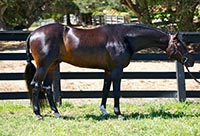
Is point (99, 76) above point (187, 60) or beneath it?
beneath

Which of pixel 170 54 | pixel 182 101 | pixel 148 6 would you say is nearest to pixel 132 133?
pixel 170 54

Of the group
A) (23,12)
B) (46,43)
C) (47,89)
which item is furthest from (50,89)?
(23,12)

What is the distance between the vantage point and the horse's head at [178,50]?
5.83 metres

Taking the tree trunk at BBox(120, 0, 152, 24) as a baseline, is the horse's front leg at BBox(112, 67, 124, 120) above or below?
above

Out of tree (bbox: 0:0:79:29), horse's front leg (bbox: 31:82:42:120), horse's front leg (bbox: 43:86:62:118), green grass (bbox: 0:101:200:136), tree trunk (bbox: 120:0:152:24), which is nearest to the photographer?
green grass (bbox: 0:101:200:136)

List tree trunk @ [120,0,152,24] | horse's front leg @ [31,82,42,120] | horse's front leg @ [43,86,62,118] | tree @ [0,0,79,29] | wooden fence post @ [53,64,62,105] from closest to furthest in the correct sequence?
horse's front leg @ [31,82,42,120] → horse's front leg @ [43,86,62,118] → wooden fence post @ [53,64,62,105] → tree trunk @ [120,0,152,24] → tree @ [0,0,79,29]

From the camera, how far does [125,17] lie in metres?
33.5

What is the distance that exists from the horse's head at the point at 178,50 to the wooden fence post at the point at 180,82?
4.05ft

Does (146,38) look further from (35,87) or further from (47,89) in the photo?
(35,87)

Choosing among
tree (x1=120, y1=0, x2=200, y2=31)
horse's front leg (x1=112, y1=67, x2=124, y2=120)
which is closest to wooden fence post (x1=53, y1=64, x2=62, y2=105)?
horse's front leg (x1=112, y1=67, x2=124, y2=120)

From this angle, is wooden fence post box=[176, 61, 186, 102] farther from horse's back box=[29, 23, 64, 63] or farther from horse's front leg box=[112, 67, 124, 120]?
horse's back box=[29, 23, 64, 63]

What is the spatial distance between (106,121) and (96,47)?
1.08 metres

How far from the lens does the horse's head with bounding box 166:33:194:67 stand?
19.1 feet

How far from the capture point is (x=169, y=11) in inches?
727
